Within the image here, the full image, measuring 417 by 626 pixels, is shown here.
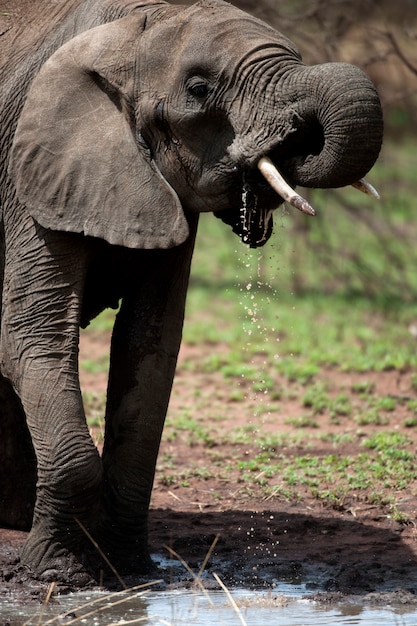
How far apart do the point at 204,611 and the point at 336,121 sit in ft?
7.06

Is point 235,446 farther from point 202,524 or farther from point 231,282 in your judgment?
point 231,282

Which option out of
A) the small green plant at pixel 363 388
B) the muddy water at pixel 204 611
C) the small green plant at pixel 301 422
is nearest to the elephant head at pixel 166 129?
the muddy water at pixel 204 611

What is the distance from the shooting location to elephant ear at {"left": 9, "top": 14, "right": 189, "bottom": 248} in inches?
216

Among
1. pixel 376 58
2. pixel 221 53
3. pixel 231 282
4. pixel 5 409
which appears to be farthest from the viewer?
pixel 231 282

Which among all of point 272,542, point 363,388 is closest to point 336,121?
point 272,542

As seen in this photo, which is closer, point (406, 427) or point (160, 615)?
point (160, 615)

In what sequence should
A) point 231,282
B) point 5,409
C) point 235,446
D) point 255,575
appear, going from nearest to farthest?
point 255,575 < point 5,409 < point 235,446 < point 231,282

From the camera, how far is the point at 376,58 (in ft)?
32.7

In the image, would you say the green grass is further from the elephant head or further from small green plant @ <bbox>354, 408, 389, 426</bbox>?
the elephant head

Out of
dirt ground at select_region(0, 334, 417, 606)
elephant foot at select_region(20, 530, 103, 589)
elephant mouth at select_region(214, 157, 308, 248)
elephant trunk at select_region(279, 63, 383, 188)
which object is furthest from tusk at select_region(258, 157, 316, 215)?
elephant foot at select_region(20, 530, 103, 589)

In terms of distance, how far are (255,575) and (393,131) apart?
1193 centimetres

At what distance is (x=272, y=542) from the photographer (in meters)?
6.55

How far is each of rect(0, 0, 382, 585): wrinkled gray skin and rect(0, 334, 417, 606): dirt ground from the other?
352 mm

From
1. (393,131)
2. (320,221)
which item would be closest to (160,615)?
(320,221)
